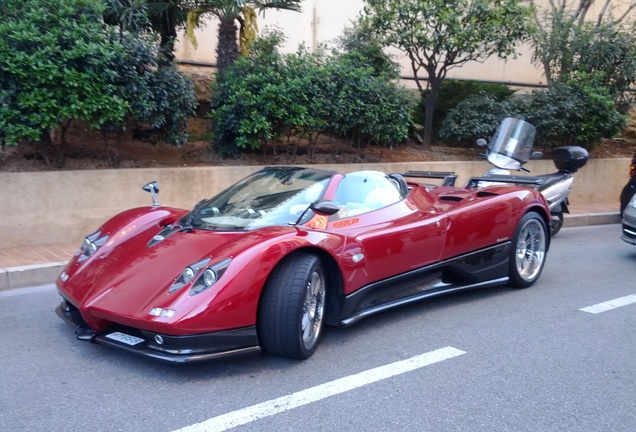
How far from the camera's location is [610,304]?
647 centimetres

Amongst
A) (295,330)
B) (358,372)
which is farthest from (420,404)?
(295,330)

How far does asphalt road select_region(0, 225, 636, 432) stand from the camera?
3785mm

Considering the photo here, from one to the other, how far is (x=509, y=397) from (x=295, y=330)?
1409mm

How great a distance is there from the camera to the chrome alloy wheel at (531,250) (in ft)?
22.5

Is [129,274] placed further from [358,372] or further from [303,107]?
[303,107]

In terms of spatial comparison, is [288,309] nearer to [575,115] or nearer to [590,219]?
[590,219]

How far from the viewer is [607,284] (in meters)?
7.31

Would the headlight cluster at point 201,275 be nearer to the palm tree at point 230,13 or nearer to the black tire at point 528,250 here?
the black tire at point 528,250

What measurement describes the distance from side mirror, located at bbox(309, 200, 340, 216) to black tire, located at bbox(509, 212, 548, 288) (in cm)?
244

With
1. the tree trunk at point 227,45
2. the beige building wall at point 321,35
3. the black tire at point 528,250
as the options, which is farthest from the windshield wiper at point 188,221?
the beige building wall at point 321,35

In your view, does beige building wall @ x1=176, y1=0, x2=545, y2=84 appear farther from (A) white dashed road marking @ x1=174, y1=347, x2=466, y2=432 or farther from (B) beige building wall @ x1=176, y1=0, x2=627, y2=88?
(A) white dashed road marking @ x1=174, y1=347, x2=466, y2=432

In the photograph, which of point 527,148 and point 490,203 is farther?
point 527,148

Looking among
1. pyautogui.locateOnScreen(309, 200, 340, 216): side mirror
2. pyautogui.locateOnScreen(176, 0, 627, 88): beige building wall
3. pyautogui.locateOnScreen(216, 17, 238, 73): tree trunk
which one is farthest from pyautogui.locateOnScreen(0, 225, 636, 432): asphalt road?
pyautogui.locateOnScreen(176, 0, 627, 88): beige building wall

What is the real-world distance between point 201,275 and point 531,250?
13.4 ft
